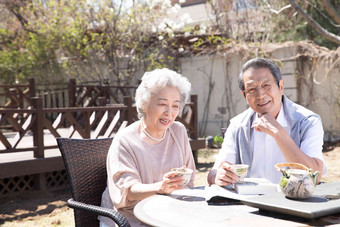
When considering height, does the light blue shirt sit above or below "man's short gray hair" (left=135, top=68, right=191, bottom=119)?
below

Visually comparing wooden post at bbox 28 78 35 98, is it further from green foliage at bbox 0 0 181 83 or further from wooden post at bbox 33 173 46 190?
wooden post at bbox 33 173 46 190

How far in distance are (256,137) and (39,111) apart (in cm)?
375

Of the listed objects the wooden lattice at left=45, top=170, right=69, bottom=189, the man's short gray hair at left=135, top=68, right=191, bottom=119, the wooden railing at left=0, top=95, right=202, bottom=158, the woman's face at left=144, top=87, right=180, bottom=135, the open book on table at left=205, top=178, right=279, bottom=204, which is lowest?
the wooden lattice at left=45, top=170, right=69, bottom=189

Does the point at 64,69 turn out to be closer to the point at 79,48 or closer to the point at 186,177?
the point at 79,48

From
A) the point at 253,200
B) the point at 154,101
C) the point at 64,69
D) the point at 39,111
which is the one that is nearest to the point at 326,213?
the point at 253,200

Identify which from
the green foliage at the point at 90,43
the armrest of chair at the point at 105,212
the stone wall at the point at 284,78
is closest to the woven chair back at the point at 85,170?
the armrest of chair at the point at 105,212

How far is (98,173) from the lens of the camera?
97.7 inches

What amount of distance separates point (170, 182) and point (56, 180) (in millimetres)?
4521

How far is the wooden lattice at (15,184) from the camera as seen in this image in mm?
5641

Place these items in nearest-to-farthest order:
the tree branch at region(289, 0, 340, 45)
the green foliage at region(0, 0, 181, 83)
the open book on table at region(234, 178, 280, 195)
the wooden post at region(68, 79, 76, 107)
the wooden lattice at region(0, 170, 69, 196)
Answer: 1. the open book on table at region(234, 178, 280, 195)
2. the tree branch at region(289, 0, 340, 45)
3. the wooden lattice at region(0, 170, 69, 196)
4. the green foliage at region(0, 0, 181, 83)
5. the wooden post at region(68, 79, 76, 107)

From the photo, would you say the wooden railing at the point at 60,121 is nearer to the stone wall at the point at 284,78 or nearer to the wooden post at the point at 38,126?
the wooden post at the point at 38,126

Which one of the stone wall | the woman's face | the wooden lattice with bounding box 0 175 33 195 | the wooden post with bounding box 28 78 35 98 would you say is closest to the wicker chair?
the woman's face

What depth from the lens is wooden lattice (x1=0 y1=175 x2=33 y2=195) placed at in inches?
222

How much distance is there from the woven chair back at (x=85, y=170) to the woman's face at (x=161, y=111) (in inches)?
13.6
